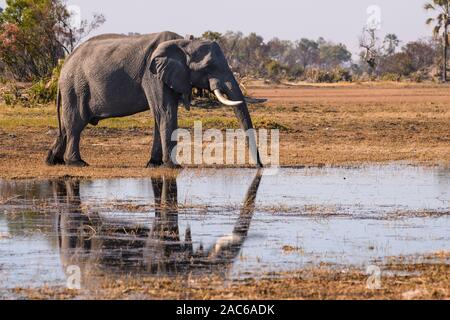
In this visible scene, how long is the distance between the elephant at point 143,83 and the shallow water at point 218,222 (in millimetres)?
1161

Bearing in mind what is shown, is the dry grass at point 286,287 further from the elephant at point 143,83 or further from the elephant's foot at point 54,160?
the elephant's foot at point 54,160

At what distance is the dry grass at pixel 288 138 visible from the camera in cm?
2116

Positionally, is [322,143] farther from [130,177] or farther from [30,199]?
[30,199]

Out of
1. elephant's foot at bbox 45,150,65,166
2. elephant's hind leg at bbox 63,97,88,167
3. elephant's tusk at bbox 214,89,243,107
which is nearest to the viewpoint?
elephant's tusk at bbox 214,89,243,107

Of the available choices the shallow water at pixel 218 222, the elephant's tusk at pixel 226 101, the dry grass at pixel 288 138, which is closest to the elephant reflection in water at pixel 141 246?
the shallow water at pixel 218 222

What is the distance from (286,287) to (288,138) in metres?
16.6

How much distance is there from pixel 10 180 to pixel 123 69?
2.91 meters

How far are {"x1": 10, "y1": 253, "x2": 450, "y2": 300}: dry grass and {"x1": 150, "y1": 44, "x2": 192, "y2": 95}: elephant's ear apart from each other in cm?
920

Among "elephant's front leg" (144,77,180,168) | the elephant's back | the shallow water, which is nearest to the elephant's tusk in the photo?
"elephant's front leg" (144,77,180,168)

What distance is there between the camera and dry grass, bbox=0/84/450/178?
21156 mm

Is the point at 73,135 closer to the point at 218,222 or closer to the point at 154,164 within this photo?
the point at 154,164

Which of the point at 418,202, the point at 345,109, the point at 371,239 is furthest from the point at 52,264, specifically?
the point at 345,109

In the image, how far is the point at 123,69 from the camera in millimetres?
19828

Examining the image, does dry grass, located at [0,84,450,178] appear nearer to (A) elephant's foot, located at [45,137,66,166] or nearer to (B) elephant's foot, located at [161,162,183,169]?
(A) elephant's foot, located at [45,137,66,166]
